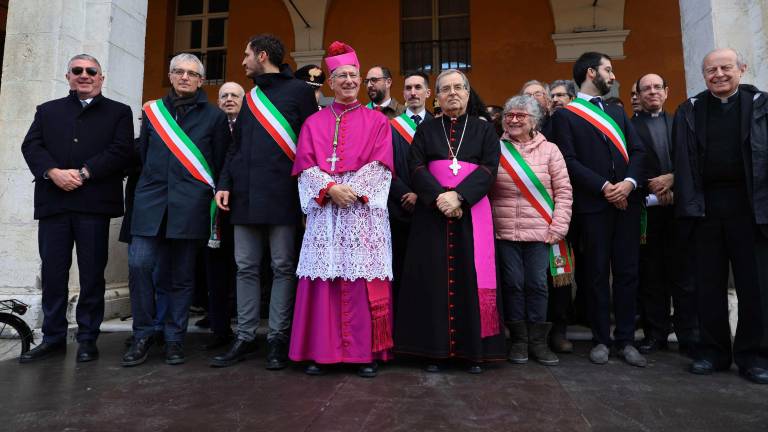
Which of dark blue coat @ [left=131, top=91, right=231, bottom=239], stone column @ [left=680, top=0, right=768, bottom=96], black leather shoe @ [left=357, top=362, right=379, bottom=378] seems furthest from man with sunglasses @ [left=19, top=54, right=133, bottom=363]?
stone column @ [left=680, top=0, right=768, bottom=96]

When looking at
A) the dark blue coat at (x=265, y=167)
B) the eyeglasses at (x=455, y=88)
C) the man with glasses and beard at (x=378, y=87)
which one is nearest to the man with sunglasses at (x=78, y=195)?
the dark blue coat at (x=265, y=167)

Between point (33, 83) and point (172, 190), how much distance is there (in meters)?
2.27

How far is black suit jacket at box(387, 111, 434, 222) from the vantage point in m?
3.39

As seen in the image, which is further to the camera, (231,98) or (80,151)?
(231,98)

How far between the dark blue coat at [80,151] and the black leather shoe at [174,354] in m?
1.01

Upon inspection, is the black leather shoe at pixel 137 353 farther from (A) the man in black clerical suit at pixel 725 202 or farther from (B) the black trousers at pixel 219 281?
(A) the man in black clerical suit at pixel 725 202

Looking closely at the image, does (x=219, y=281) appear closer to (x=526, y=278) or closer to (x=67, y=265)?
(x=67, y=265)

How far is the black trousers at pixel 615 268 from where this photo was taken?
338 cm

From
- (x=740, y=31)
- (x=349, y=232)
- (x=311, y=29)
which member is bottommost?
(x=349, y=232)

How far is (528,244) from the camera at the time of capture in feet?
11.1

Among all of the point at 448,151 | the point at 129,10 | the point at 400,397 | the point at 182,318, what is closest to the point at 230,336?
the point at 182,318

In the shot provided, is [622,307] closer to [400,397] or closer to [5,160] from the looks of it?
[400,397]

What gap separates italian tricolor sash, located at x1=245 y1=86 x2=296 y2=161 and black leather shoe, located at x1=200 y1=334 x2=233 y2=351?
1510 mm

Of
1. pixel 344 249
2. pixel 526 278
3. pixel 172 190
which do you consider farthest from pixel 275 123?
pixel 526 278
